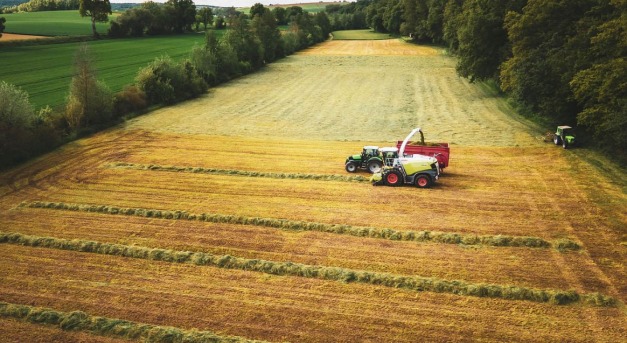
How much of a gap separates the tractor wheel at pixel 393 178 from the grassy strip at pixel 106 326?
14.6 metres

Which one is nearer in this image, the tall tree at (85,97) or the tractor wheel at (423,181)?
the tractor wheel at (423,181)

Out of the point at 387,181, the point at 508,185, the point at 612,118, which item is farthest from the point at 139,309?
the point at 612,118

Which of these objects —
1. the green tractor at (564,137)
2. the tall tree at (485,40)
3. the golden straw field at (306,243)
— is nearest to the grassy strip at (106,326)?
the golden straw field at (306,243)

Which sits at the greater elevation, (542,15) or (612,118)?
(542,15)

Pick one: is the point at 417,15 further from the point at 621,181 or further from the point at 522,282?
the point at 522,282

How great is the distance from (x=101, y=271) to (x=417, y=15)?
108938 mm

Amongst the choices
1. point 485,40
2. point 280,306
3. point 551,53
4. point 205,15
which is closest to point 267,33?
point 485,40

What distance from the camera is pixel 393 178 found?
2609 cm

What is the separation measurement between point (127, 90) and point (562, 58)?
128 ft

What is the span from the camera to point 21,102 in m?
32.2

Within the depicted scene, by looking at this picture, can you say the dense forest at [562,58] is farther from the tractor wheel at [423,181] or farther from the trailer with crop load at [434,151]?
the tractor wheel at [423,181]

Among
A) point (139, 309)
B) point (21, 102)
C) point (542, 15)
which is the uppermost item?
point (542, 15)

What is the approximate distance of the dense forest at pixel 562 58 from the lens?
28.1m

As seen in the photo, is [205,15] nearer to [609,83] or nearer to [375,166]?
[375,166]
